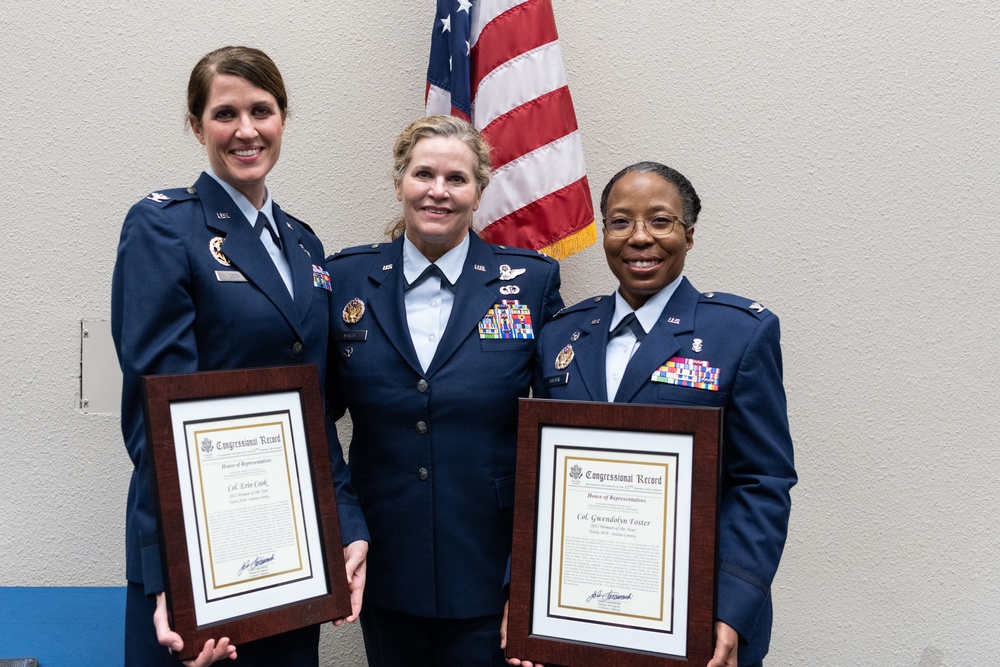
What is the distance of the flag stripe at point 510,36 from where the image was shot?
8.82ft

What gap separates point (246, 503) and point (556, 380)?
74 centimetres

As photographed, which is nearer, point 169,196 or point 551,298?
point 169,196

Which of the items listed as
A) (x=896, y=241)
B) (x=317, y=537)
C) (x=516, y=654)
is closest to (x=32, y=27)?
(x=317, y=537)

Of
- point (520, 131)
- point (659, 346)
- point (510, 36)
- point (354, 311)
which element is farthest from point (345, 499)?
point (510, 36)

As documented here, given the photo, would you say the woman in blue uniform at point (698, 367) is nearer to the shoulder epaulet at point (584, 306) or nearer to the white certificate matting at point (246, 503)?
the shoulder epaulet at point (584, 306)

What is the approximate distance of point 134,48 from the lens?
113 inches

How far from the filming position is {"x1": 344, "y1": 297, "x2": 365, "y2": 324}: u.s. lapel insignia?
7.04 ft

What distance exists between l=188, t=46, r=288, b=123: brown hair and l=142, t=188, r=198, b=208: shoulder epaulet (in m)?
0.18

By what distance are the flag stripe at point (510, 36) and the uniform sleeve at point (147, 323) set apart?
1.32 meters

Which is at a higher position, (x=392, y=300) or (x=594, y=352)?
(x=392, y=300)

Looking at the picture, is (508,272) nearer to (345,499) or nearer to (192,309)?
(345,499)

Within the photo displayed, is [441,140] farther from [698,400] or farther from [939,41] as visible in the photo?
[939,41]

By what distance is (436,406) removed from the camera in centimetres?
202
